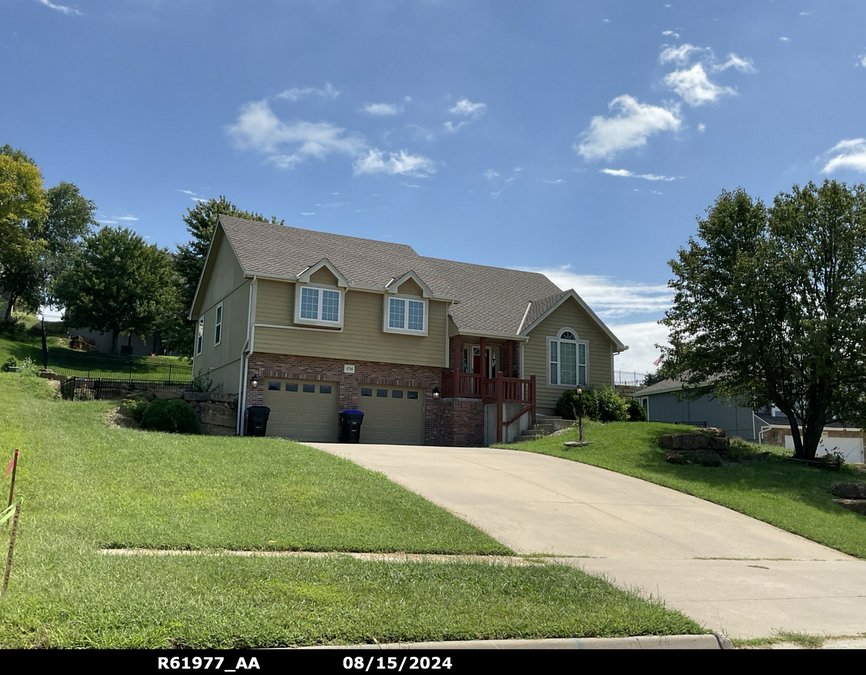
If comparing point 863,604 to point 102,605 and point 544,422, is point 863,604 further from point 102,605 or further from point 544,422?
point 544,422

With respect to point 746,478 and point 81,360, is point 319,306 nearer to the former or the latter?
point 746,478

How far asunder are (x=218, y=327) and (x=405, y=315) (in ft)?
24.0

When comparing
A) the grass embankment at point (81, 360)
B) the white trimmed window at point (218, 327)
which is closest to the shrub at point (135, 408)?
the white trimmed window at point (218, 327)

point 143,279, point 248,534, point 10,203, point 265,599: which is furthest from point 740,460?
point 10,203

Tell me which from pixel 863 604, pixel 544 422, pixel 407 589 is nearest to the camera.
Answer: pixel 407 589

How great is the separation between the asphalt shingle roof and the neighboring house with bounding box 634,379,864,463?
813cm

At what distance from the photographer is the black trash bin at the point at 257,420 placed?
20.1 meters

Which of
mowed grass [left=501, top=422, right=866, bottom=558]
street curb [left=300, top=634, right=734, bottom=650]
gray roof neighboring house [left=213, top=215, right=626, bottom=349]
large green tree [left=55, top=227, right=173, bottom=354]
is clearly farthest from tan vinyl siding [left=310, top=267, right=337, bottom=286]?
large green tree [left=55, top=227, right=173, bottom=354]

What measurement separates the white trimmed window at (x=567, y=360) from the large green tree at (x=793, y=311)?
18.0 feet

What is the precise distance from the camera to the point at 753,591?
7.65 metres

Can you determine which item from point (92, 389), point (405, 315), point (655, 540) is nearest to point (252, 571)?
point (655, 540)

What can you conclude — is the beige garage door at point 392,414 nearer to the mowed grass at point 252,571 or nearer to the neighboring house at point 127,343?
the mowed grass at point 252,571

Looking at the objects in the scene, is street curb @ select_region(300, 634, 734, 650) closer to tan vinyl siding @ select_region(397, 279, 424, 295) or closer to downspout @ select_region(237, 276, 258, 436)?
downspout @ select_region(237, 276, 258, 436)

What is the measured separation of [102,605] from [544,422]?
19291 millimetres
